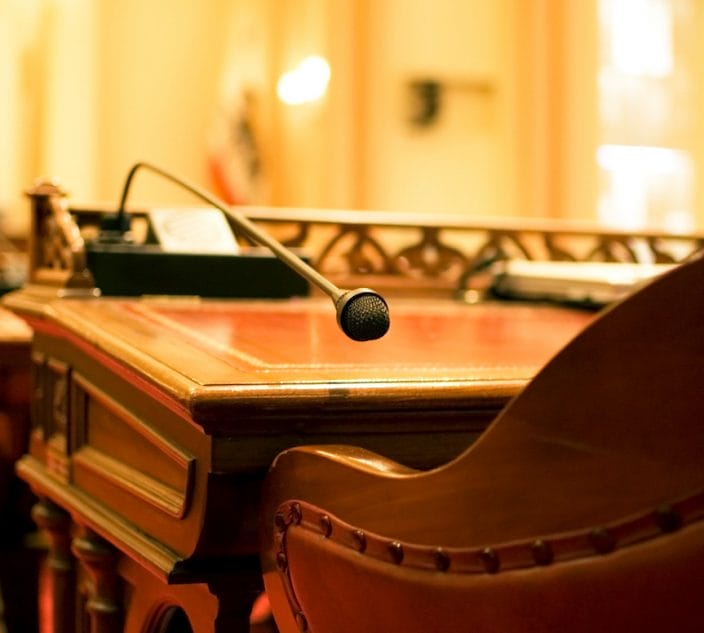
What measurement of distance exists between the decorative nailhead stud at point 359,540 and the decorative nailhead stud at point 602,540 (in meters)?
0.18

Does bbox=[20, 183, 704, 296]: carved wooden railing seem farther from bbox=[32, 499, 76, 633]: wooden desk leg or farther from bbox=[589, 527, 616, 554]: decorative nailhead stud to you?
bbox=[589, 527, 616, 554]: decorative nailhead stud

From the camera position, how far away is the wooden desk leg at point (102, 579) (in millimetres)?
1088

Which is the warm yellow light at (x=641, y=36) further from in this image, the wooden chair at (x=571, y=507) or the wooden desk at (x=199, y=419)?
the wooden chair at (x=571, y=507)

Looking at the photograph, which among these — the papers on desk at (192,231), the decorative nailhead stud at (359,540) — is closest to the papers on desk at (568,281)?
the papers on desk at (192,231)

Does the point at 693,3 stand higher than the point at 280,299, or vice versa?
the point at 693,3

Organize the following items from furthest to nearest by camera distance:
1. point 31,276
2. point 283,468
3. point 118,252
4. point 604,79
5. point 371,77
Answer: point 604,79 < point 371,77 < point 31,276 < point 118,252 < point 283,468

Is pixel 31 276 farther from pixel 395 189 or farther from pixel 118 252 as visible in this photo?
pixel 395 189

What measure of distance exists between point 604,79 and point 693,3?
641 millimetres

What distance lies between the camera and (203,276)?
1451 millimetres

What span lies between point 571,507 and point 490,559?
0.06m

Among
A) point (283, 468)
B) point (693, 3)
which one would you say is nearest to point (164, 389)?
point (283, 468)

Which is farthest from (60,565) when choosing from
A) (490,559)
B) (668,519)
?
(668,519)

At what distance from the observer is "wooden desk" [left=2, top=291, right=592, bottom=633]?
76 cm

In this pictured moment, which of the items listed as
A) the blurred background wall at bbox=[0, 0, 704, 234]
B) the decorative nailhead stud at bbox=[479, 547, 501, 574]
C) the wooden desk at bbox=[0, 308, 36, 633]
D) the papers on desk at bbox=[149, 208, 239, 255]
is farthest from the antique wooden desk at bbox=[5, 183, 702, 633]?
the blurred background wall at bbox=[0, 0, 704, 234]
